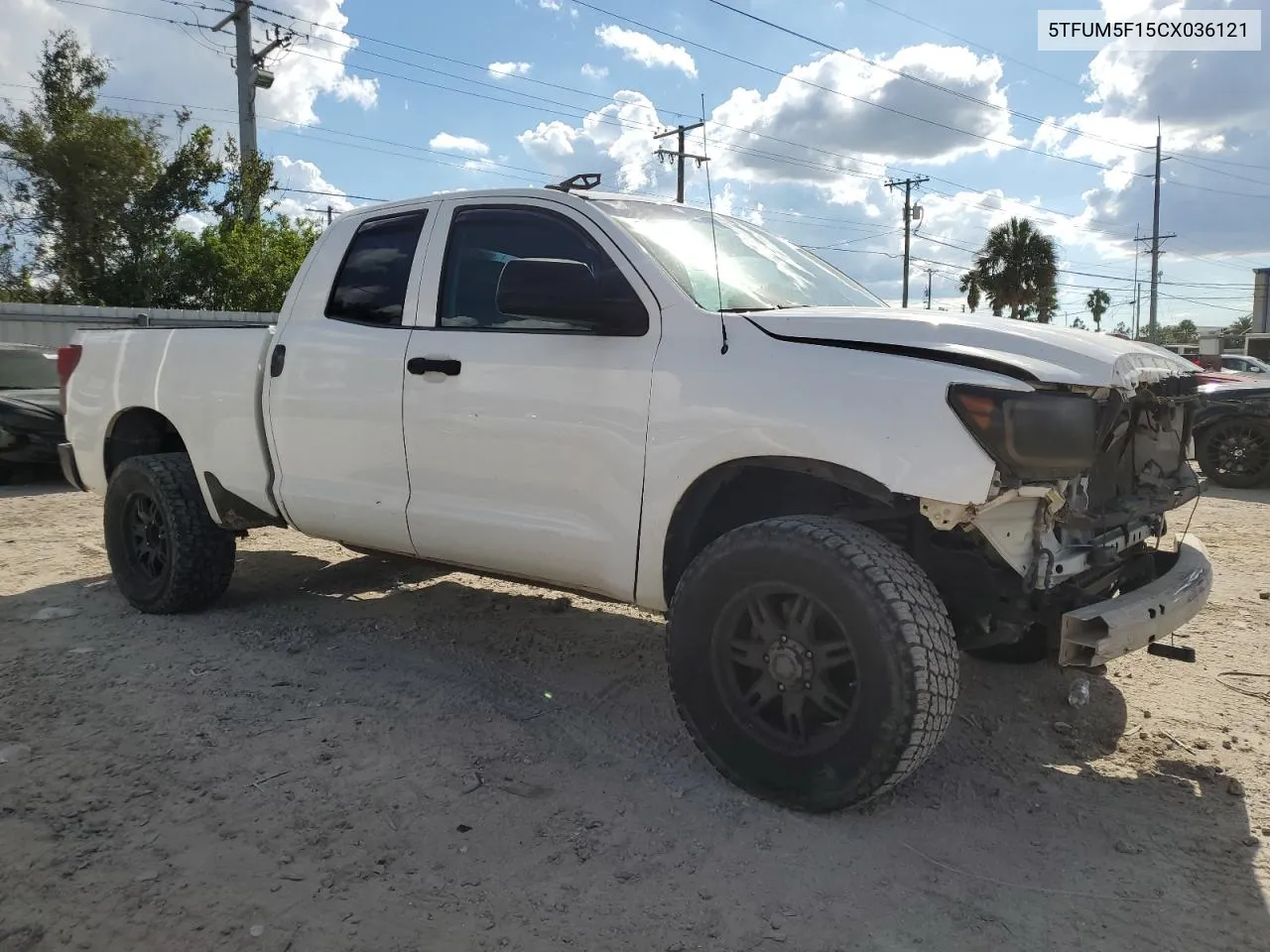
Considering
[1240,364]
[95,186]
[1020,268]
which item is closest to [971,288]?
[1020,268]

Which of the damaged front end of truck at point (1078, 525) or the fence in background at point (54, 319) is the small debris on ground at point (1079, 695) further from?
the fence in background at point (54, 319)

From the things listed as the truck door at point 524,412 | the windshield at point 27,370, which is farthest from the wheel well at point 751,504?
the windshield at point 27,370

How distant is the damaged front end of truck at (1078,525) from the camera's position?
8.59 ft

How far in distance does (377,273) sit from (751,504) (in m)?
2.01

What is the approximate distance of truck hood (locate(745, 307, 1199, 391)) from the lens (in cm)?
272

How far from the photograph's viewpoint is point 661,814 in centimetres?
296

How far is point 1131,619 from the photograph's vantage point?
281 cm

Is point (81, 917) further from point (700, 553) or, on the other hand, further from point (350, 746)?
point (700, 553)

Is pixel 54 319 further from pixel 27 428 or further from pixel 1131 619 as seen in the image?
pixel 1131 619

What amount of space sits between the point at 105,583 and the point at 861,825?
4.83 metres

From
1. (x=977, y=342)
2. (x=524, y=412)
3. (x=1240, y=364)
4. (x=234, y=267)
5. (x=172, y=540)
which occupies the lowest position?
(x=172, y=540)

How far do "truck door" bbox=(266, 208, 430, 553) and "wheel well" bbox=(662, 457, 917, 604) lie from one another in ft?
4.20

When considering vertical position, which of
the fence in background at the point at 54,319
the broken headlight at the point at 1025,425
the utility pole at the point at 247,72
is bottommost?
the broken headlight at the point at 1025,425

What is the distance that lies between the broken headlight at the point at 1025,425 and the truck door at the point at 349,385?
7.49ft
